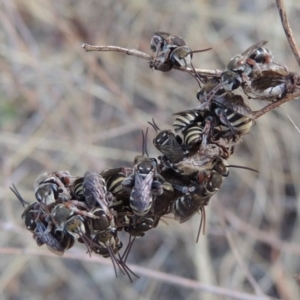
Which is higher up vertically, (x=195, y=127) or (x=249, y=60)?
(x=249, y=60)

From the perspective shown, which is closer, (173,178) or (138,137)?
(173,178)

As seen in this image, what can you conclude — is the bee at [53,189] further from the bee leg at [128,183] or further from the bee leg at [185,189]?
the bee leg at [185,189]

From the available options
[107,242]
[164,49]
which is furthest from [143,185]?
[164,49]

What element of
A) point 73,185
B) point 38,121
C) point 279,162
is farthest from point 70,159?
point 73,185

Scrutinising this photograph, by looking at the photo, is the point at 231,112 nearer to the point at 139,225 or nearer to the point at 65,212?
the point at 139,225

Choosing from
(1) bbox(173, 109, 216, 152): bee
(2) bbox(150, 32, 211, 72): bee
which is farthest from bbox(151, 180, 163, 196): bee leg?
(2) bbox(150, 32, 211, 72): bee
